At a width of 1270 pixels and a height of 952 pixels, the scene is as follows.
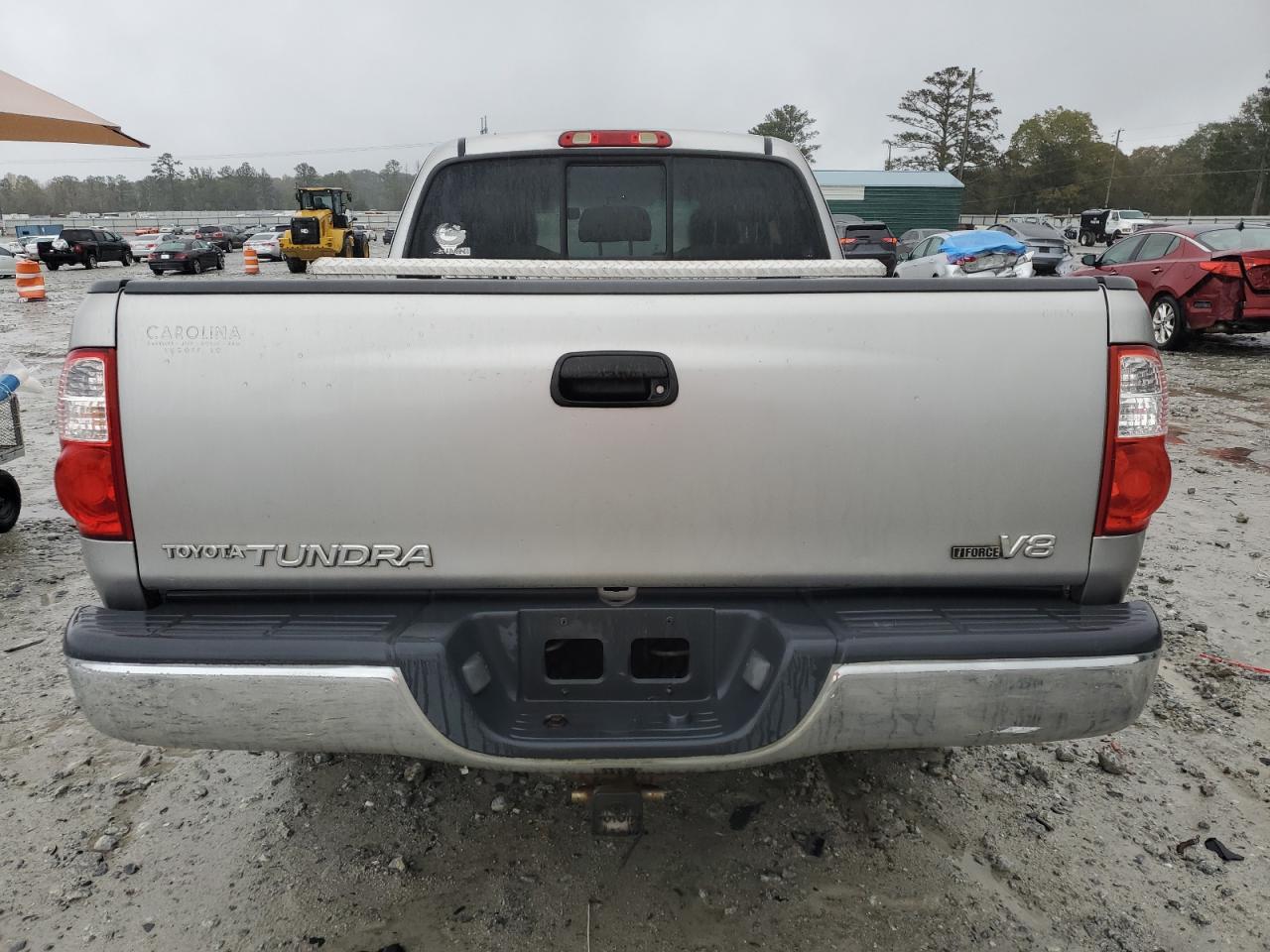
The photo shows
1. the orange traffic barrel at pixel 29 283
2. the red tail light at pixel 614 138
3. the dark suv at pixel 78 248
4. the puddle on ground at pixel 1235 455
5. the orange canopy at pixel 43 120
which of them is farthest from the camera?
the dark suv at pixel 78 248

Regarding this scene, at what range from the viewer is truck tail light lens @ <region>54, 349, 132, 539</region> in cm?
191

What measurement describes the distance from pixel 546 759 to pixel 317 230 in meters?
34.9

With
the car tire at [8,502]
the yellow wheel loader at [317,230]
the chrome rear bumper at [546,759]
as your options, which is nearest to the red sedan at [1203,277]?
the chrome rear bumper at [546,759]

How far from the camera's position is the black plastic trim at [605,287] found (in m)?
1.93

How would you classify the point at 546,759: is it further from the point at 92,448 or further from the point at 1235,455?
the point at 1235,455

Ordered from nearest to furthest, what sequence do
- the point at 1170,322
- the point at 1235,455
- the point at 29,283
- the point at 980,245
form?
the point at 1235,455, the point at 1170,322, the point at 980,245, the point at 29,283

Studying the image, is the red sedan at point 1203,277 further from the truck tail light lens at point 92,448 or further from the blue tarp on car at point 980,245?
the truck tail light lens at point 92,448

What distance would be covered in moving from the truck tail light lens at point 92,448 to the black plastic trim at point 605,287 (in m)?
0.20

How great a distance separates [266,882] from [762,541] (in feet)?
5.76

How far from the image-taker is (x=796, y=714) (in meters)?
1.94

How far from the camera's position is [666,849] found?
8.79 ft

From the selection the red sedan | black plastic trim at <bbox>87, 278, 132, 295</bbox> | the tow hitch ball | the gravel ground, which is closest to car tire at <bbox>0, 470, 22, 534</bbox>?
the gravel ground

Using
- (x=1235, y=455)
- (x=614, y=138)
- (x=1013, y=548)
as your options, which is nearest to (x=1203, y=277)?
(x=1235, y=455)

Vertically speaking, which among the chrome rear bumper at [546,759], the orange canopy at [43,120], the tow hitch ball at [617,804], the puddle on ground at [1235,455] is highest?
the orange canopy at [43,120]
